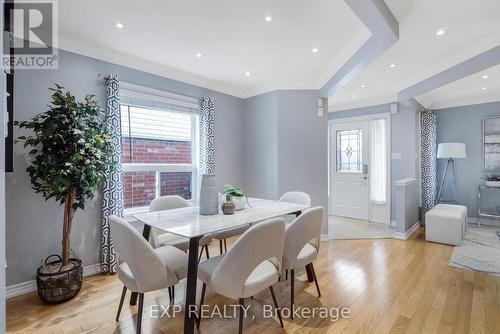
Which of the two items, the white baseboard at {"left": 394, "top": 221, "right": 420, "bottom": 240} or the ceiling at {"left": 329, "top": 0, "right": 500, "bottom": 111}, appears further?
the white baseboard at {"left": 394, "top": 221, "right": 420, "bottom": 240}

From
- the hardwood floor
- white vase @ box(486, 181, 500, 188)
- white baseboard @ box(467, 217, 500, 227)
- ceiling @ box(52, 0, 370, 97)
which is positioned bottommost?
the hardwood floor

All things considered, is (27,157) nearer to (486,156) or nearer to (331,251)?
(331,251)

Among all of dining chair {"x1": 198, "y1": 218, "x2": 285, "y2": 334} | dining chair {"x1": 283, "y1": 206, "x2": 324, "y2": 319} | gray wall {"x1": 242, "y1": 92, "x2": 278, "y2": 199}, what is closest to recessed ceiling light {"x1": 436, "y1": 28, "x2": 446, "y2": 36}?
dining chair {"x1": 283, "y1": 206, "x2": 324, "y2": 319}

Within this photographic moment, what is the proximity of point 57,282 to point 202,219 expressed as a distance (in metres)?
1.46

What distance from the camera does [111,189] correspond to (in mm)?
2793

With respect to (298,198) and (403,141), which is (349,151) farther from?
(298,198)

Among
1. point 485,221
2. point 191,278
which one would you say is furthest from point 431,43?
point 485,221

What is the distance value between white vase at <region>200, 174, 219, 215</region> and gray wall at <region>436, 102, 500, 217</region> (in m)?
5.18

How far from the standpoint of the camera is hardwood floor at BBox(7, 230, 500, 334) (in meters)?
1.88

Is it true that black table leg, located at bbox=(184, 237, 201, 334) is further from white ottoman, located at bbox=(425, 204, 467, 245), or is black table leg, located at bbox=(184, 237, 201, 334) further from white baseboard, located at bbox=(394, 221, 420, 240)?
white ottoman, located at bbox=(425, 204, 467, 245)

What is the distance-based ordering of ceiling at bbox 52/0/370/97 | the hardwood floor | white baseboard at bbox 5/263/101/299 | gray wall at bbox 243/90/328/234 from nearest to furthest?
1. the hardwood floor
2. ceiling at bbox 52/0/370/97
3. white baseboard at bbox 5/263/101/299
4. gray wall at bbox 243/90/328/234

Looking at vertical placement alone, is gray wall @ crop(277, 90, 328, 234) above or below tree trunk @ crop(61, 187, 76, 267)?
above

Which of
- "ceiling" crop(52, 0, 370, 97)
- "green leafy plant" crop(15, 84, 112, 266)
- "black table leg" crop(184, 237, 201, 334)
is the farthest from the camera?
"green leafy plant" crop(15, 84, 112, 266)

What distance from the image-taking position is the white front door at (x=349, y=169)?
510 cm
